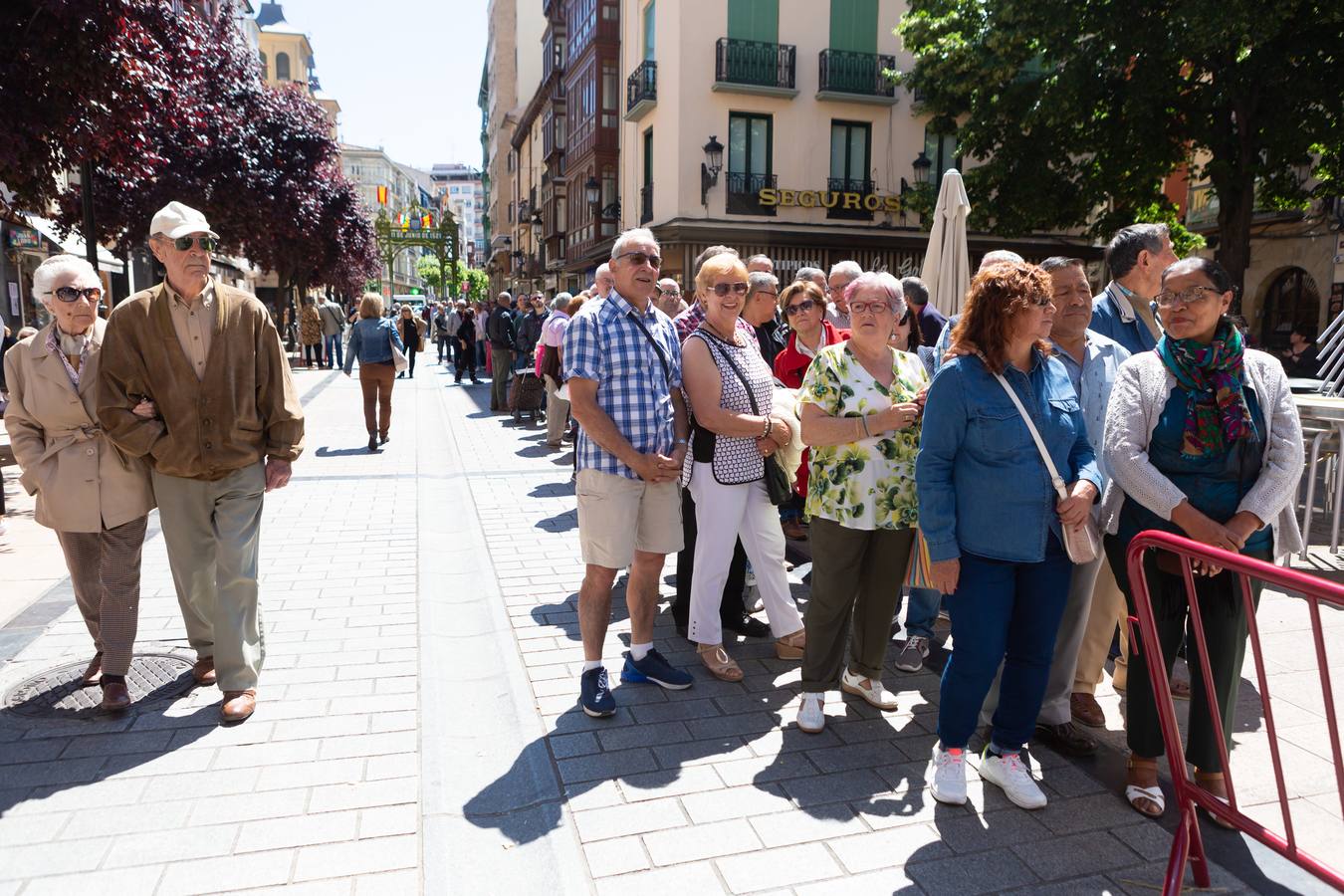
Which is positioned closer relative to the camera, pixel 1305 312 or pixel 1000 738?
pixel 1000 738

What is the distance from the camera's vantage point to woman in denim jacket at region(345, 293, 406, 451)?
1177cm

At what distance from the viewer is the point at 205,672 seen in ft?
14.5

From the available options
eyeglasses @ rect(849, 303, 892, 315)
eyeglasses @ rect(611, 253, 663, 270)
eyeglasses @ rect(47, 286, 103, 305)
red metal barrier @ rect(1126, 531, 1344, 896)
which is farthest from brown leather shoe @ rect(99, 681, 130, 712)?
red metal barrier @ rect(1126, 531, 1344, 896)

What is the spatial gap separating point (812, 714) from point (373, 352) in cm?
939

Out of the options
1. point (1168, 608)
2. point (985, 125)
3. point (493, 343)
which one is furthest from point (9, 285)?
point (1168, 608)

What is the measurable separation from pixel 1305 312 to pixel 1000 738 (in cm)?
2369

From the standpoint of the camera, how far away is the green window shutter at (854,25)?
24812mm

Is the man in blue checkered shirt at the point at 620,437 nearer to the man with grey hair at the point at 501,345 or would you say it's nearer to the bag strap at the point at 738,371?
the bag strap at the point at 738,371

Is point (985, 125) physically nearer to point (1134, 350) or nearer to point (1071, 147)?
point (1071, 147)

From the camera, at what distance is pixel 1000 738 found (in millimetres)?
3500

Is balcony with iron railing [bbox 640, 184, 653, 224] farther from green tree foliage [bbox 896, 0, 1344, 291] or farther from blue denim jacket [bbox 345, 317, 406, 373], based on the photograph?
blue denim jacket [bbox 345, 317, 406, 373]

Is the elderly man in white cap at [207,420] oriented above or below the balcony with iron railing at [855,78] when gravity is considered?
below

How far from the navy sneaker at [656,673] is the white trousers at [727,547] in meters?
0.24

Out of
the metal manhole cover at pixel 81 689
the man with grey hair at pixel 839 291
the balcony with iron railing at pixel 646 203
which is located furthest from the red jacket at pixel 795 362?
the balcony with iron railing at pixel 646 203
